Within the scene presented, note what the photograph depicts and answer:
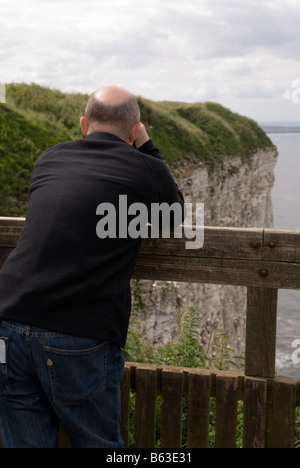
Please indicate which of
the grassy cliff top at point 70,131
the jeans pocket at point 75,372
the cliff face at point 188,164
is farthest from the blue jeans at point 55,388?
the grassy cliff top at point 70,131

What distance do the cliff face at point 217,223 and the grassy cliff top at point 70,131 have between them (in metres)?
0.83

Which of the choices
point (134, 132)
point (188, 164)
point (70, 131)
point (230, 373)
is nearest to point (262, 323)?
point (230, 373)

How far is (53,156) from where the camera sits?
273 centimetres

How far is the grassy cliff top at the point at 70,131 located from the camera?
15.0m

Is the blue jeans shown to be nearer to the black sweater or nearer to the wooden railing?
the black sweater

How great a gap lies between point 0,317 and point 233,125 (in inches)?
1315

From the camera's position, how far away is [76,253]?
248 centimetres

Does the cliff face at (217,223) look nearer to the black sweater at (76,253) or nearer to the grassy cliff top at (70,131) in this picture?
the grassy cliff top at (70,131)

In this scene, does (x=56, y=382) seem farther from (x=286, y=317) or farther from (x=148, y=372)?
(x=286, y=317)

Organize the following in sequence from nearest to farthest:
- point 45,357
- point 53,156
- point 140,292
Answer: point 45,357
point 53,156
point 140,292

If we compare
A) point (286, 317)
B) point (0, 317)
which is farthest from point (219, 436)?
point (286, 317)

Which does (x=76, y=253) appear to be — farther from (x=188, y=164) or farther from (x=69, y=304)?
(x=188, y=164)

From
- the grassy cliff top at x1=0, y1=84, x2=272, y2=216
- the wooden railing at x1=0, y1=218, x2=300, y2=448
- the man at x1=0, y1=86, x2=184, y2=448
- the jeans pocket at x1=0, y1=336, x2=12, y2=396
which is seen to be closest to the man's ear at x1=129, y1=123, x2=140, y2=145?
the man at x1=0, y1=86, x2=184, y2=448

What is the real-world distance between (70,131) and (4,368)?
58.7 ft
